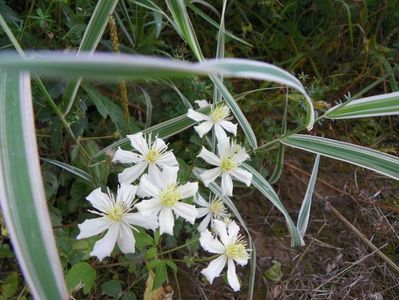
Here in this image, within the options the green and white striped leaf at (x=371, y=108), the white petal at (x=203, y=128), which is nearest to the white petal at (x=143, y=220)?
the white petal at (x=203, y=128)

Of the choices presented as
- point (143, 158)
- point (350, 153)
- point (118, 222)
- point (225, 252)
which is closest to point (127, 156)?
point (143, 158)

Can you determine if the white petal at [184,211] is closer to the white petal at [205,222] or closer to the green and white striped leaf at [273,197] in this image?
the white petal at [205,222]

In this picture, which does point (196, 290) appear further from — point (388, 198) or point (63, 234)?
point (388, 198)

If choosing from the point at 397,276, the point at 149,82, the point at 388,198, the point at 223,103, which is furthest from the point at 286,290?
the point at 149,82

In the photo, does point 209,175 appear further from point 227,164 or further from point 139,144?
point 139,144

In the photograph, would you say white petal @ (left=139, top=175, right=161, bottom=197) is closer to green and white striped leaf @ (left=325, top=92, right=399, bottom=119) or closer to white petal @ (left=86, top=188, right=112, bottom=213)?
white petal @ (left=86, top=188, right=112, bottom=213)

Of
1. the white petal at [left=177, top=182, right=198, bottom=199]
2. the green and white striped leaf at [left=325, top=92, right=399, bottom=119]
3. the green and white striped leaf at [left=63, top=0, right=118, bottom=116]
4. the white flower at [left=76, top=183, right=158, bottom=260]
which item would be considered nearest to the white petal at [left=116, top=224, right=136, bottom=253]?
the white flower at [left=76, top=183, right=158, bottom=260]
